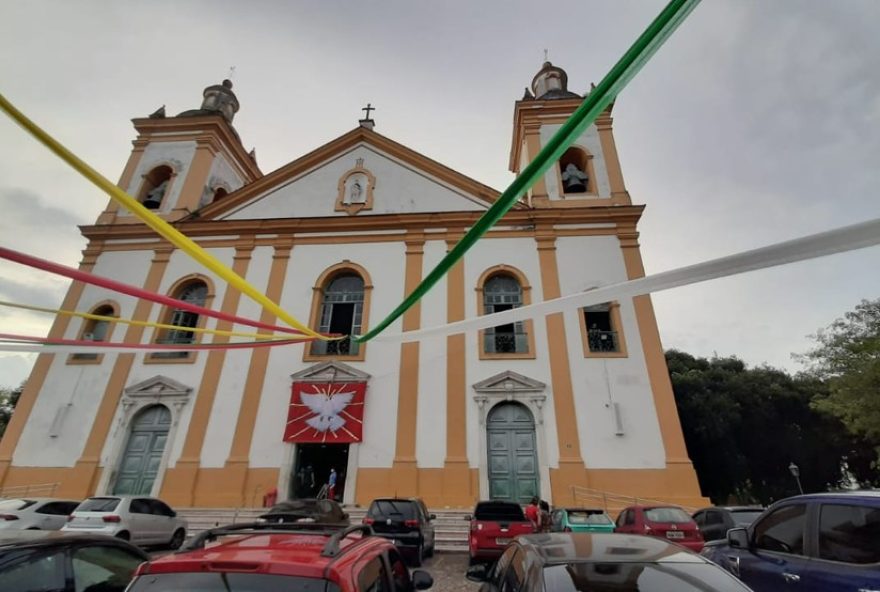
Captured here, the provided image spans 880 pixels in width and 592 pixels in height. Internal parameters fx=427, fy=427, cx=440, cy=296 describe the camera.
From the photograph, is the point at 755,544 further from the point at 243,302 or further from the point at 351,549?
the point at 243,302

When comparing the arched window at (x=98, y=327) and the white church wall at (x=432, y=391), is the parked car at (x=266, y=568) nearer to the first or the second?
the white church wall at (x=432, y=391)

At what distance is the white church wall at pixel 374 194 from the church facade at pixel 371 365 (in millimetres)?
84

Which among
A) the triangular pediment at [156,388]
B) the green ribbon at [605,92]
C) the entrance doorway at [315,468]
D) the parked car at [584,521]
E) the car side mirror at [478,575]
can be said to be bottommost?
the car side mirror at [478,575]

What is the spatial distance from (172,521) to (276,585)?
11.1 meters

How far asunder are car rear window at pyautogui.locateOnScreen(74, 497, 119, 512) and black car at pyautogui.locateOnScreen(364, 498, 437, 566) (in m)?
5.74

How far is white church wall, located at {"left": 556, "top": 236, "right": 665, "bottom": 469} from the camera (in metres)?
12.5

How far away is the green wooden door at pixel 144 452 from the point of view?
1345 centimetres

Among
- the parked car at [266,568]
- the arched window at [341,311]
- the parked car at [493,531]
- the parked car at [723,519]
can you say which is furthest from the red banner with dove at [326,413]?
the parked car at [266,568]

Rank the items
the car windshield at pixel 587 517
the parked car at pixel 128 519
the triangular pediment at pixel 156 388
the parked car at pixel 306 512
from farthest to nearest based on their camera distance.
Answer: the triangular pediment at pixel 156 388 → the parked car at pixel 128 519 → the parked car at pixel 306 512 → the car windshield at pixel 587 517

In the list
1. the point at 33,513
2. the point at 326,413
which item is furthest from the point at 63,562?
the point at 326,413

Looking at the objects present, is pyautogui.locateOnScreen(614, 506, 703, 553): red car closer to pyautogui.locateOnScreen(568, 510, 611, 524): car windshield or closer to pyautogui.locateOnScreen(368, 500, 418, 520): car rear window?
pyautogui.locateOnScreen(568, 510, 611, 524): car windshield

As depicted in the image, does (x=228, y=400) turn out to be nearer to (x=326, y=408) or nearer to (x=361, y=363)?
(x=326, y=408)

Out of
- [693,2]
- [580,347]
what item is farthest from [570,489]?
[693,2]

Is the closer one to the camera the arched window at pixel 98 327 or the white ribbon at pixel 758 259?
the white ribbon at pixel 758 259
